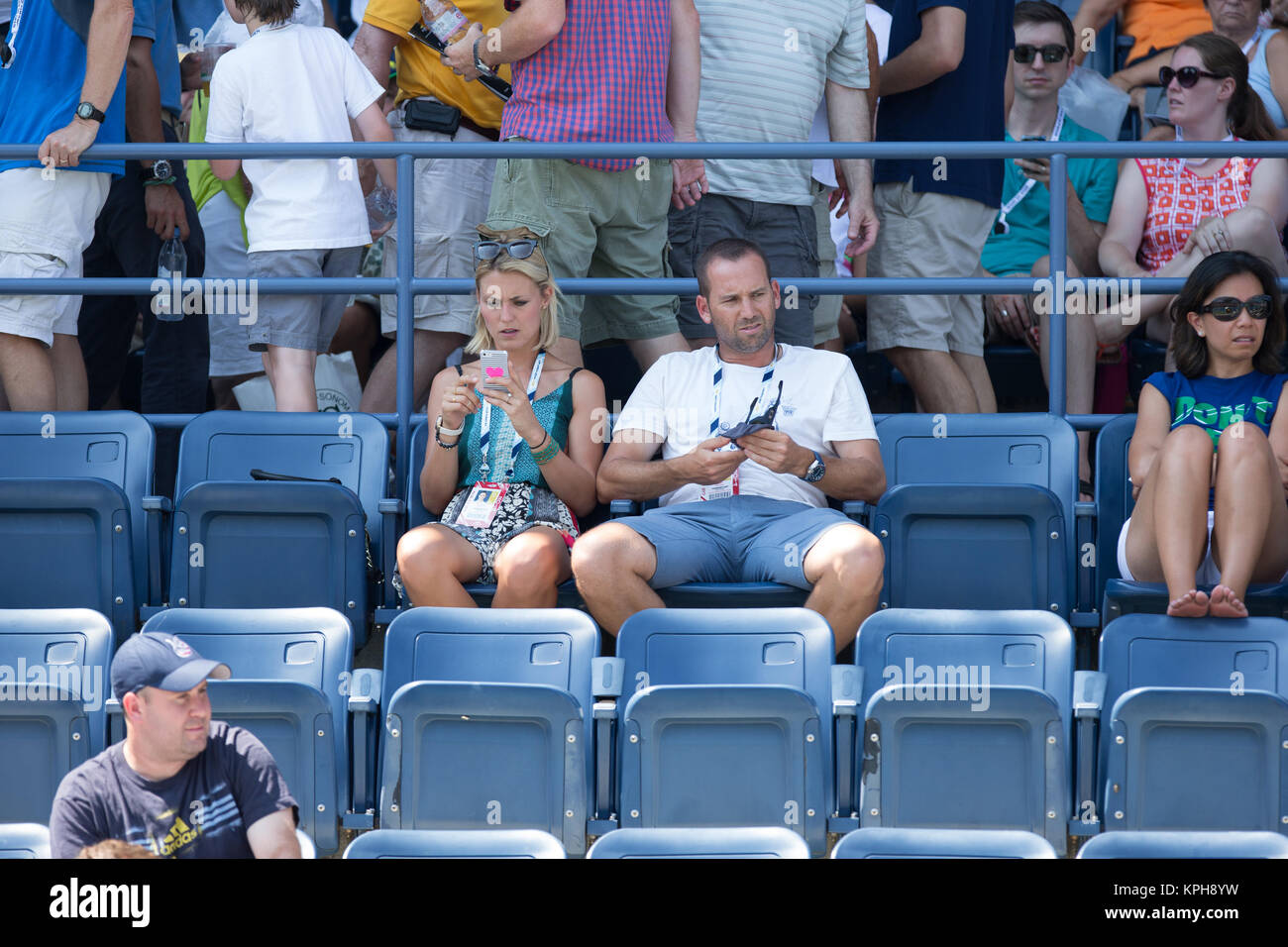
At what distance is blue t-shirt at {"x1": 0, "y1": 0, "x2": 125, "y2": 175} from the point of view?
482 cm

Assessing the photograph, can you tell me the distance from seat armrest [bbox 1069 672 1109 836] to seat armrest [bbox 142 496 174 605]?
2.31 m

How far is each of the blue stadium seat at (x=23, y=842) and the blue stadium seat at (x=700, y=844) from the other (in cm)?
89

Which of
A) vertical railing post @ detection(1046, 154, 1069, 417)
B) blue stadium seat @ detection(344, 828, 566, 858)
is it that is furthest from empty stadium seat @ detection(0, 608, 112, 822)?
vertical railing post @ detection(1046, 154, 1069, 417)

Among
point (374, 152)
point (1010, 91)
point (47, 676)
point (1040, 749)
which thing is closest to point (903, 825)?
point (1040, 749)

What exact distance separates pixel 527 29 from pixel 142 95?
4.31ft

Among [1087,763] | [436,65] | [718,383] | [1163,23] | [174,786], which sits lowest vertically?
[1087,763]

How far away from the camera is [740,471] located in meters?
4.36

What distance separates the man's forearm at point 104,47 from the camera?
469 cm

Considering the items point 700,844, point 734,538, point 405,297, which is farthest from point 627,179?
point 700,844

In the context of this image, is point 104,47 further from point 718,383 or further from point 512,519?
point 718,383

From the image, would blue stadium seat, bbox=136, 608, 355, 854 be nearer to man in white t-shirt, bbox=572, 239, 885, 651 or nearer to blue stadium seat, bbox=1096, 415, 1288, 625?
man in white t-shirt, bbox=572, 239, 885, 651

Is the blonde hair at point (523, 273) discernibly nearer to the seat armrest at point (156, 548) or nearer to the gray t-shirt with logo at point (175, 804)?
the seat armrest at point (156, 548)

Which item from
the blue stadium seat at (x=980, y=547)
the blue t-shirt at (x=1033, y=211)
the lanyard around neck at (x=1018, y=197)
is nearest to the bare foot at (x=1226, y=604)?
the blue stadium seat at (x=980, y=547)
